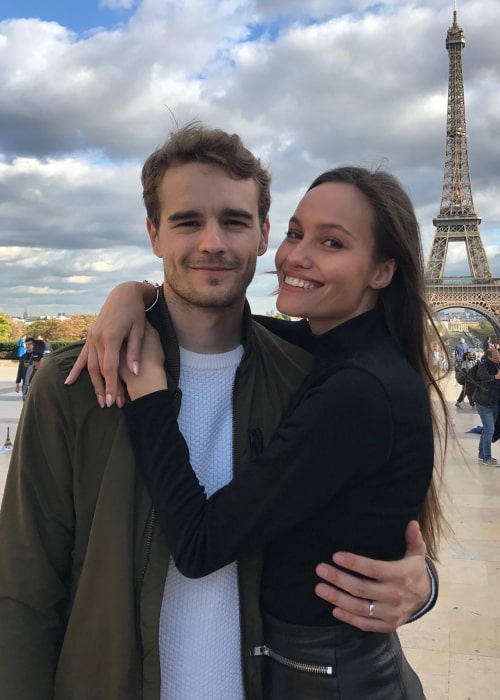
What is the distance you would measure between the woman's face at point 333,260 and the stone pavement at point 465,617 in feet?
2.87

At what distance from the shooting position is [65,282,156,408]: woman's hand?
158 centimetres

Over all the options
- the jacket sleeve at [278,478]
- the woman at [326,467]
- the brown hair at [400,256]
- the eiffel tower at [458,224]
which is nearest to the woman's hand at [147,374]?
the woman at [326,467]

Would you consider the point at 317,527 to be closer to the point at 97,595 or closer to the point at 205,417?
the point at 205,417

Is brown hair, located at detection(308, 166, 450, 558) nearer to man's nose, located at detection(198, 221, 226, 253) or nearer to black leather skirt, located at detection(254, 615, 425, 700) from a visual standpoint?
man's nose, located at detection(198, 221, 226, 253)

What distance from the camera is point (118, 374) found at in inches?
64.1

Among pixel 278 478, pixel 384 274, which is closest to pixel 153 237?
pixel 384 274

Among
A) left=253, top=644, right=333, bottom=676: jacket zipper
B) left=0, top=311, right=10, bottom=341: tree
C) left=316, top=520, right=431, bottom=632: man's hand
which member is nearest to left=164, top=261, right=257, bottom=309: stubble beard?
left=316, top=520, right=431, bottom=632: man's hand

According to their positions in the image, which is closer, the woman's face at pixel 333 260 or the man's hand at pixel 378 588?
the man's hand at pixel 378 588

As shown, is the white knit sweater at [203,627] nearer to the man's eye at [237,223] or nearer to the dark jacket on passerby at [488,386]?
the man's eye at [237,223]

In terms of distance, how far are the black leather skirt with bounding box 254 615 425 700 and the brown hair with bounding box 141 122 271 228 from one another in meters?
1.27

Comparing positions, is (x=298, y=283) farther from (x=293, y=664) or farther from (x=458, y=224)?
(x=458, y=224)

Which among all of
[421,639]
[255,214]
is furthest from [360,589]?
[421,639]

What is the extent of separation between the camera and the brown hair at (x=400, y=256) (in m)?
1.82

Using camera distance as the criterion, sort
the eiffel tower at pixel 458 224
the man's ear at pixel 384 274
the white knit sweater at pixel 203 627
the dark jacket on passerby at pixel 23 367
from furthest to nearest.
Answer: the eiffel tower at pixel 458 224
the dark jacket on passerby at pixel 23 367
the man's ear at pixel 384 274
the white knit sweater at pixel 203 627
